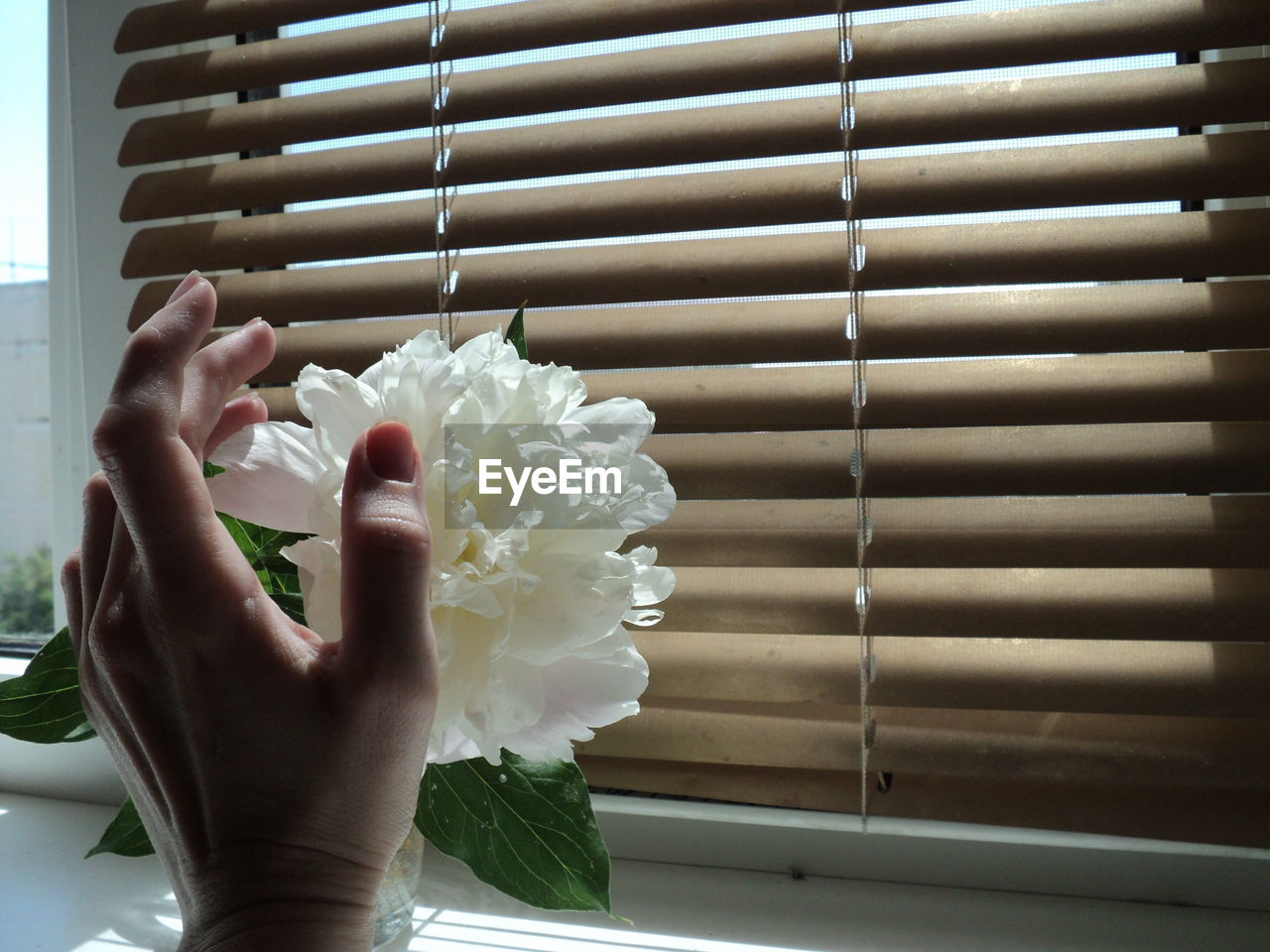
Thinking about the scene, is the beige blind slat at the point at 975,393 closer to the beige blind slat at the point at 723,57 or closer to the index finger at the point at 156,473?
the beige blind slat at the point at 723,57

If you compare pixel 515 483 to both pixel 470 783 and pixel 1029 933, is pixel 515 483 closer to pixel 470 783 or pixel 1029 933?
pixel 470 783

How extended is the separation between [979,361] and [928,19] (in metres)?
0.29

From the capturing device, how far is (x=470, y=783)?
1.76 ft

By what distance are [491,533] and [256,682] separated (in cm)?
12

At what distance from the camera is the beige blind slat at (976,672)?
735 millimetres

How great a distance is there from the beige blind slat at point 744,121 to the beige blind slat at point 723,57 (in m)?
0.02

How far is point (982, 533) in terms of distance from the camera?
0.77m

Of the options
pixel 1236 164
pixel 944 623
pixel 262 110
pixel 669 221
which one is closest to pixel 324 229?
pixel 262 110

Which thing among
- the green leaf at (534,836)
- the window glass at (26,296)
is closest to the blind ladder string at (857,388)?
the green leaf at (534,836)

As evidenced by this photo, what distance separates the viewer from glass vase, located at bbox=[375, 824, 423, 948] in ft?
2.29

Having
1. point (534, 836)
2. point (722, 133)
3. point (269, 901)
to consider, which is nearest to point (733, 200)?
point (722, 133)

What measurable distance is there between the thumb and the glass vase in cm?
39

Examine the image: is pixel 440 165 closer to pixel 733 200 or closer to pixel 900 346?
pixel 733 200

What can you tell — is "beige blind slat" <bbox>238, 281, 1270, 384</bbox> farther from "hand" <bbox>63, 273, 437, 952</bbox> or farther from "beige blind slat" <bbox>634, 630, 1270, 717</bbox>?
"hand" <bbox>63, 273, 437, 952</bbox>
